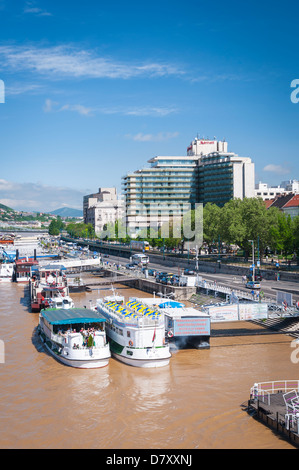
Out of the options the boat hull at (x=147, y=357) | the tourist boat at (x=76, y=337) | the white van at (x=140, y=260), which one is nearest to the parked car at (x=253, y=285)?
the tourist boat at (x=76, y=337)

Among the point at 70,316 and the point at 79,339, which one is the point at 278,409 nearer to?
the point at 79,339

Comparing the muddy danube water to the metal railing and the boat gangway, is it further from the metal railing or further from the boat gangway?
the metal railing

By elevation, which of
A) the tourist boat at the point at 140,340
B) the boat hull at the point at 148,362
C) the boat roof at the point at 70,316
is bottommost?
the boat hull at the point at 148,362

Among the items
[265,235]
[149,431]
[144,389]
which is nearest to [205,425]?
[149,431]

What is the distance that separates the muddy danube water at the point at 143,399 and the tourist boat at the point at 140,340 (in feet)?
2.03

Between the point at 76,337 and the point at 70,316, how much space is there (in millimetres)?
3877

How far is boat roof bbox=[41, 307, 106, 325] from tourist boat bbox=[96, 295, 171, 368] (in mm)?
1506

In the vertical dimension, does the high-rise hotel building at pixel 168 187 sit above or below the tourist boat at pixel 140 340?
above

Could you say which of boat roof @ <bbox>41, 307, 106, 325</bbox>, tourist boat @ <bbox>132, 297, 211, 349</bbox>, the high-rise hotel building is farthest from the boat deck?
the high-rise hotel building

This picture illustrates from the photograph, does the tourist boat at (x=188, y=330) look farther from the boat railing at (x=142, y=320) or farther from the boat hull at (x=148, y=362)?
the boat hull at (x=148, y=362)

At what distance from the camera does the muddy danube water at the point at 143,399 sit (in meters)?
19.8

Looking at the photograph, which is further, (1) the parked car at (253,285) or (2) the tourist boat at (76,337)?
(1) the parked car at (253,285)

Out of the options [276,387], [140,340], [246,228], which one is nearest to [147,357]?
[140,340]

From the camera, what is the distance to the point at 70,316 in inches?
1329
